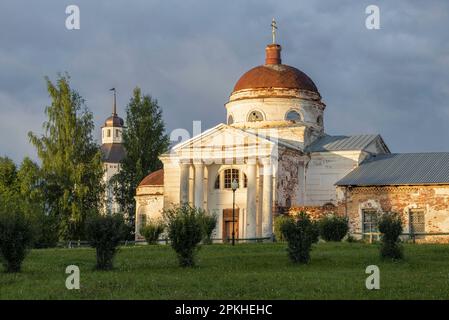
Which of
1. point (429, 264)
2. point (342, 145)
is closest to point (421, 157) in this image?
point (342, 145)

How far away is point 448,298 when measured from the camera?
49.1 feet

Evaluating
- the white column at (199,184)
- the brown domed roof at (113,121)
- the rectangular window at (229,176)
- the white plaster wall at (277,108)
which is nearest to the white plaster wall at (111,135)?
the brown domed roof at (113,121)

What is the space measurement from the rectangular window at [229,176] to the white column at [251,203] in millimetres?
1984

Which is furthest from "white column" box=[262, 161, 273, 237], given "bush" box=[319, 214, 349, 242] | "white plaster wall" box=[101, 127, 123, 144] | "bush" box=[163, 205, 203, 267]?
"white plaster wall" box=[101, 127, 123, 144]

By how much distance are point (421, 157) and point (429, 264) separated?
2006cm

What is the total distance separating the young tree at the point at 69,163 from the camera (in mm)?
47250

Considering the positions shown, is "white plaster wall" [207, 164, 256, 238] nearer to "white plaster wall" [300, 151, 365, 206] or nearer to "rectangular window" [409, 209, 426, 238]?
"white plaster wall" [300, 151, 365, 206]

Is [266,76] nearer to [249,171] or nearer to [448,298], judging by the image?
[249,171]

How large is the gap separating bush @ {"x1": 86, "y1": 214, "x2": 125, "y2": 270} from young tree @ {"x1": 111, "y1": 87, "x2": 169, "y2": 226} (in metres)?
33.3

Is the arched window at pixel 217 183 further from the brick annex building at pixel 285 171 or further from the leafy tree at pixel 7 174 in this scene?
the leafy tree at pixel 7 174

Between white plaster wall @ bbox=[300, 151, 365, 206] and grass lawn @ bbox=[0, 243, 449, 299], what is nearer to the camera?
grass lawn @ bbox=[0, 243, 449, 299]

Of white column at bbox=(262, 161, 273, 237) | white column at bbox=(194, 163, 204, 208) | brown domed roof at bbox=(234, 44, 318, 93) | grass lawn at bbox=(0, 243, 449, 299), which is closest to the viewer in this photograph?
grass lawn at bbox=(0, 243, 449, 299)

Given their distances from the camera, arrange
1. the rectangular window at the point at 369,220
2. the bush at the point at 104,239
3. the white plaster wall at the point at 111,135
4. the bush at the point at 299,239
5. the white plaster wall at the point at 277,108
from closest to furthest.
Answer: the bush at the point at 104,239 < the bush at the point at 299,239 < the rectangular window at the point at 369,220 < the white plaster wall at the point at 277,108 < the white plaster wall at the point at 111,135

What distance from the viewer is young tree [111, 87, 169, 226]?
55094mm
